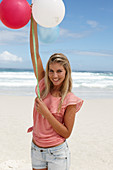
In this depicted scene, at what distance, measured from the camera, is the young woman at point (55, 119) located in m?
1.84

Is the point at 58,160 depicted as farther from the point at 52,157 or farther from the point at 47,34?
the point at 47,34

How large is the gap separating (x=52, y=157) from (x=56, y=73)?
2.22 ft

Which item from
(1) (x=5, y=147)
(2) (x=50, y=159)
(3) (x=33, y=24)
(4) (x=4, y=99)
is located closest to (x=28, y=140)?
(1) (x=5, y=147)

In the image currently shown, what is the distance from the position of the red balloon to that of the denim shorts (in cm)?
100

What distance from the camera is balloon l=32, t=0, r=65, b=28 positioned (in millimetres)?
1744

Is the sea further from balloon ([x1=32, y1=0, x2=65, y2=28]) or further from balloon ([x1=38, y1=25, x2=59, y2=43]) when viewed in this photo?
balloon ([x1=32, y1=0, x2=65, y2=28])

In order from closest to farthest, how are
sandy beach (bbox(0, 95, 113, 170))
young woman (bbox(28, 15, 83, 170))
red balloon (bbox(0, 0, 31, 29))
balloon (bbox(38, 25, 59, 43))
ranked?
red balloon (bbox(0, 0, 31, 29))
young woman (bbox(28, 15, 83, 170))
balloon (bbox(38, 25, 59, 43))
sandy beach (bbox(0, 95, 113, 170))

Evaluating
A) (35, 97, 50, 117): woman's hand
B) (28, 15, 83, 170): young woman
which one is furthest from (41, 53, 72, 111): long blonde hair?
(35, 97, 50, 117): woman's hand

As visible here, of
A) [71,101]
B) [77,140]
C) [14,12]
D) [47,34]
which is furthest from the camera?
[77,140]

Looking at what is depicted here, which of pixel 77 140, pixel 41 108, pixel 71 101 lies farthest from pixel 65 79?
pixel 77 140

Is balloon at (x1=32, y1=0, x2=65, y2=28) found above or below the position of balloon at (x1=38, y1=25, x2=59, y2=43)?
above

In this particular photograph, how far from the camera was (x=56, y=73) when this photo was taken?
74.3 inches

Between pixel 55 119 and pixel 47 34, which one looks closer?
pixel 55 119

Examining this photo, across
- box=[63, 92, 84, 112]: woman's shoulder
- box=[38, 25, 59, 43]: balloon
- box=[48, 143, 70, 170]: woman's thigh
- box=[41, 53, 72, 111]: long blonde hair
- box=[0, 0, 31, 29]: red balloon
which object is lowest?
box=[48, 143, 70, 170]: woman's thigh
